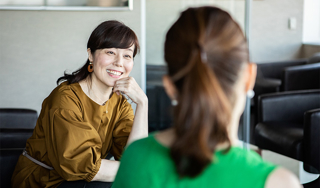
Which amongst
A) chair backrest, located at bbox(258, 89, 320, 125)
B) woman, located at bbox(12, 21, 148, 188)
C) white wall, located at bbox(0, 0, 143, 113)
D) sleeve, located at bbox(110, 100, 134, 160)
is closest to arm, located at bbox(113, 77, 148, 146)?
woman, located at bbox(12, 21, 148, 188)

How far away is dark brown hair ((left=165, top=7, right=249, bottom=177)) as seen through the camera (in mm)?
616

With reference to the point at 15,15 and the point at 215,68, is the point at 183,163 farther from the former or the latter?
the point at 15,15

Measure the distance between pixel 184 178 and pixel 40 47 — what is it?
8.10ft

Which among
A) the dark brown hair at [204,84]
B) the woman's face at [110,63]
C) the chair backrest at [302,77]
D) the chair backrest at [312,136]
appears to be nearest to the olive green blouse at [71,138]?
the woman's face at [110,63]

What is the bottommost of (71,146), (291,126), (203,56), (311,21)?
(291,126)

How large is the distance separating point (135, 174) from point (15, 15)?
2.48 metres

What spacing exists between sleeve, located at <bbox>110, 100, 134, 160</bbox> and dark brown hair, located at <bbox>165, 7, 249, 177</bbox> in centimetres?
102

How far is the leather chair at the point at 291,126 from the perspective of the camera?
7.80 feet

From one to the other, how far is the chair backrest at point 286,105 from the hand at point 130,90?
Answer: 1.56 meters

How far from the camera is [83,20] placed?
2.77 meters

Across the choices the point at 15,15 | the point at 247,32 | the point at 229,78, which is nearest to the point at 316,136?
the point at 247,32

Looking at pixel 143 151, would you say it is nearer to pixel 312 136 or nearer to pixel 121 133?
pixel 121 133

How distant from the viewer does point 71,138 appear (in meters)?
1.36

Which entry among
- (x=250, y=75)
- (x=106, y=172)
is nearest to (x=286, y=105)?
(x=106, y=172)
